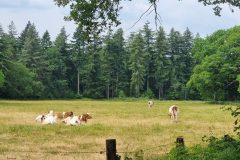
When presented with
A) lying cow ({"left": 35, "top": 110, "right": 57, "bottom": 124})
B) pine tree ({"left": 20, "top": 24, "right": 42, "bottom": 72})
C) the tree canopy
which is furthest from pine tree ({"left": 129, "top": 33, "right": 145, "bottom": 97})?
the tree canopy

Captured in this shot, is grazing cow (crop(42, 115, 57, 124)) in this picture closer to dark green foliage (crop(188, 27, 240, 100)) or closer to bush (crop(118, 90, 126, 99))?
dark green foliage (crop(188, 27, 240, 100))

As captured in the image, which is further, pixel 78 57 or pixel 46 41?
pixel 46 41

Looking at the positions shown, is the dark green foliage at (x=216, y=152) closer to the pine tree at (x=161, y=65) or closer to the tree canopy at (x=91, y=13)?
the tree canopy at (x=91, y=13)

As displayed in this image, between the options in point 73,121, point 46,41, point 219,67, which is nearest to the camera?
point 73,121

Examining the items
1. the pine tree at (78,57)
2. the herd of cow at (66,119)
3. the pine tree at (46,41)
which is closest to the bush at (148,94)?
the pine tree at (78,57)

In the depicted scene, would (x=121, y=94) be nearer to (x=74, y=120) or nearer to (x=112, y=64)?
(x=112, y=64)

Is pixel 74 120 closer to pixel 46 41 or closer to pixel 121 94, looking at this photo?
pixel 121 94

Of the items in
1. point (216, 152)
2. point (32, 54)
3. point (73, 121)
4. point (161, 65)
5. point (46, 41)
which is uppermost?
point (46, 41)

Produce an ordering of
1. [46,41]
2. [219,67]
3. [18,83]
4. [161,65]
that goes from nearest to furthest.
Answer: [219,67], [18,83], [161,65], [46,41]

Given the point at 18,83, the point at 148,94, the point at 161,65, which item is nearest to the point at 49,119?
the point at 18,83

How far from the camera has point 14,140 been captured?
2044cm

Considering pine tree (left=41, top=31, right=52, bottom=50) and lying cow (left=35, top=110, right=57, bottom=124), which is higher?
pine tree (left=41, top=31, right=52, bottom=50)

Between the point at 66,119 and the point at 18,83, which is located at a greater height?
the point at 18,83

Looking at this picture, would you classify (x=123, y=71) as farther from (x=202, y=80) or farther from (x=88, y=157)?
(x=88, y=157)
